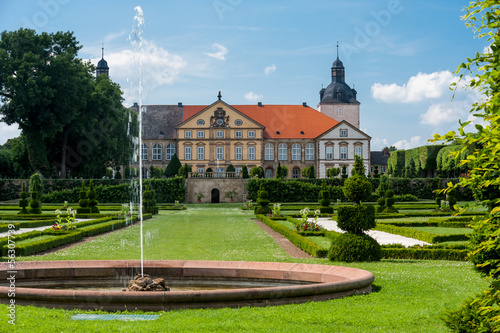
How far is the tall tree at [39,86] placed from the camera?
126 feet

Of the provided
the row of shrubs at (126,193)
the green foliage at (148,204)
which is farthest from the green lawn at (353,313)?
the row of shrubs at (126,193)

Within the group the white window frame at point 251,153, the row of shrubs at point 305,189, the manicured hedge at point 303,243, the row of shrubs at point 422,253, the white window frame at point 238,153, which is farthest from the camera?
the white window frame at point 251,153

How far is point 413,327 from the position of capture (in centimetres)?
568

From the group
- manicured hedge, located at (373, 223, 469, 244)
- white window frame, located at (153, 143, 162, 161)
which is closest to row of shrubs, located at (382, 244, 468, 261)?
manicured hedge, located at (373, 223, 469, 244)

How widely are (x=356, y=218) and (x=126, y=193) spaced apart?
34.2 meters

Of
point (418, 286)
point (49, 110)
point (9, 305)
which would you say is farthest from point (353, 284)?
point (49, 110)

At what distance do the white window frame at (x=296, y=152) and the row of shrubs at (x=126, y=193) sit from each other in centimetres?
1886

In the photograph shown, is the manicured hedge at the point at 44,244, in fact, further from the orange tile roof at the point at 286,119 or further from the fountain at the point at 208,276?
the orange tile roof at the point at 286,119

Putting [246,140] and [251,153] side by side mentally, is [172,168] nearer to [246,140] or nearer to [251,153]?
[246,140]

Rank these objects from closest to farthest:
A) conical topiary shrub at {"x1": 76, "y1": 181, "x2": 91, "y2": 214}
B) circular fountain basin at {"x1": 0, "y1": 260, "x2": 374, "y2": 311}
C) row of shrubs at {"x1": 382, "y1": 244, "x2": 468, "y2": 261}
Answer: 1. circular fountain basin at {"x1": 0, "y1": 260, "x2": 374, "y2": 311}
2. row of shrubs at {"x1": 382, "y1": 244, "x2": 468, "y2": 261}
3. conical topiary shrub at {"x1": 76, "y1": 181, "x2": 91, "y2": 214}

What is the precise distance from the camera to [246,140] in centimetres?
5966

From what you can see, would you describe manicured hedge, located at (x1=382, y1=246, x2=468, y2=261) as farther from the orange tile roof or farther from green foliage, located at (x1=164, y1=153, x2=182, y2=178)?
the orange tile roof

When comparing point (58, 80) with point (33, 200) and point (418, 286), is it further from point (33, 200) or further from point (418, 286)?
point (418, 286)

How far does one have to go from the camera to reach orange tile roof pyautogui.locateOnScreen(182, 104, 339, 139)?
61.0 m
